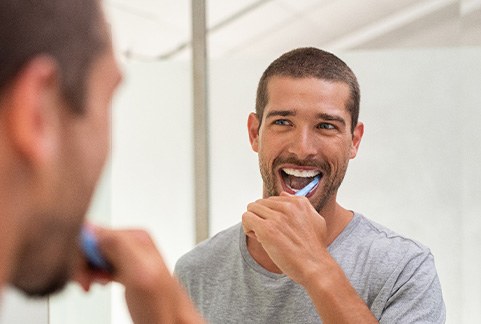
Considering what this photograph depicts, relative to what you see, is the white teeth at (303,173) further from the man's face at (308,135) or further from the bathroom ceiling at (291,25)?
the bathroom ceiling at (291,25)

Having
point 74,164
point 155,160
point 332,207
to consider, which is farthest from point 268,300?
point 155,160

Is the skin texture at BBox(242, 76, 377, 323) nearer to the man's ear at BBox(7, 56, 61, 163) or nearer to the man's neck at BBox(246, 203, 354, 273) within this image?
the man's neck at BBox(246, 203, 354, 273)

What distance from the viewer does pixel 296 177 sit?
3.57 ft

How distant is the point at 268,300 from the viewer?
1004 millimetres

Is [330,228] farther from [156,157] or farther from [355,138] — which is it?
[156,157]

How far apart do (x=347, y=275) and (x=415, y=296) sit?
11 centimetres

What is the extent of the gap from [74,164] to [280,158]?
29.2 inches

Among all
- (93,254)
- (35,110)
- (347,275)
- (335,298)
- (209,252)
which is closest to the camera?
(35,110)

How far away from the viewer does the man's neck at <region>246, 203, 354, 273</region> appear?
1.06 meters

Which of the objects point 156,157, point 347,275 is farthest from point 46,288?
point 156,157

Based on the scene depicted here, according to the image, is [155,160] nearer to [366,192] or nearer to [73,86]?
[366,192]

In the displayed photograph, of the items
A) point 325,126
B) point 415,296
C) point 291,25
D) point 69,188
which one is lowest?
point 415,296

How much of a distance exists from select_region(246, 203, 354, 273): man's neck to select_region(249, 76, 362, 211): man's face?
0.02m

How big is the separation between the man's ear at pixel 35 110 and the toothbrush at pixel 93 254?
23 centimetres
